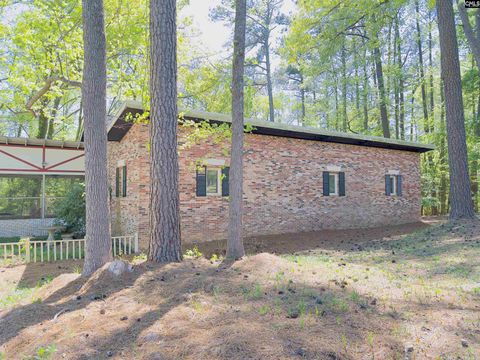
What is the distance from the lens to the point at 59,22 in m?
8.74

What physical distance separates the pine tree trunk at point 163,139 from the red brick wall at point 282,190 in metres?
2.83

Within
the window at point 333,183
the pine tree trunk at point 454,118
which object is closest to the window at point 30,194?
the window at point 333,183

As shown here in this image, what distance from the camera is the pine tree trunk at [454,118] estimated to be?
9562 millimetres

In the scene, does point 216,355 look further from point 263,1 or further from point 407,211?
point 263,1

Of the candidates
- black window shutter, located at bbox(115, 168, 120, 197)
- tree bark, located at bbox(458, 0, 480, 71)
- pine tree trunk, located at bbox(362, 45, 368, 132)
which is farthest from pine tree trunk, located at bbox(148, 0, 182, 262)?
pine tree trunk, located at bbox(362, 45, 368, 132)

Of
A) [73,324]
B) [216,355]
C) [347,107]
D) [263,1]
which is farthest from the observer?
[347,107]

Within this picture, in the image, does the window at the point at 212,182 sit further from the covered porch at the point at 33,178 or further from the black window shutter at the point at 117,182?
the covered porch at the point at 33,178

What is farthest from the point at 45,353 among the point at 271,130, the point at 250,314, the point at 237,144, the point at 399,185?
the point at 399,185

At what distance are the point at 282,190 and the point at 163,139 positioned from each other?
6.71 meters

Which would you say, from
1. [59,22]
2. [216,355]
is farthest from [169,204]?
[59,22]

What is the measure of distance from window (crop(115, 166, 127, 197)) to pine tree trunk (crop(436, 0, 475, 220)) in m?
9.99

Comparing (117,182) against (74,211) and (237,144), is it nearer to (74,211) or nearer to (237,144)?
(74,211)

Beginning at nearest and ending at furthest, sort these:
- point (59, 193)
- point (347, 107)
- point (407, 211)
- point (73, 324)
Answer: point (73, 324)
point (59, 193)
point (407, 211)
point (347, 107)

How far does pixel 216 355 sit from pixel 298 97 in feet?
82.9
